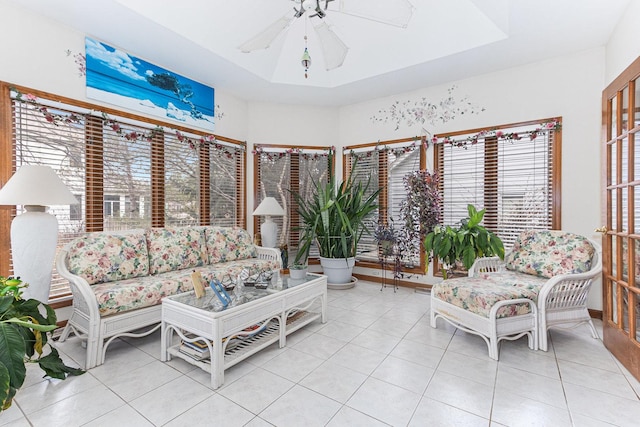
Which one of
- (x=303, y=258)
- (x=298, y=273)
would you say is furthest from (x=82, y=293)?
(x=303, y=258)

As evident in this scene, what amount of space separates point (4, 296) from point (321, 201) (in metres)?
3.46

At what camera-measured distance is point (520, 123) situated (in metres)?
3.75

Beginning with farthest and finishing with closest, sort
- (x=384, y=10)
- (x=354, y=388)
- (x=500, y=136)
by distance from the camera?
(x=500, y=136), (x=384, y=10), (x=354, y=388)

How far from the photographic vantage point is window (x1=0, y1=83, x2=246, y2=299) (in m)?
2.79

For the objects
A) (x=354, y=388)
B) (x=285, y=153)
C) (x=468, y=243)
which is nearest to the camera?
(x=354, y=388)

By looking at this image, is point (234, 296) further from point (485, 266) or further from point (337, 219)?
point (485, 266)

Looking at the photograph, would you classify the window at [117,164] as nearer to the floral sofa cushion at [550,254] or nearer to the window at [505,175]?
the window at [505,175]

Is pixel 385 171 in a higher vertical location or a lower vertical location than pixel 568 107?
lower

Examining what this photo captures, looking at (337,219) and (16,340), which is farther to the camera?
(337,219)

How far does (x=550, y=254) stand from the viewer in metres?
3.02

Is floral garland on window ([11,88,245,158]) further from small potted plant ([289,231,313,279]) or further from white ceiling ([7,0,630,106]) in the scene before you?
small potted plant ([289,231,313,279])

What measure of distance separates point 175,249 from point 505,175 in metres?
4.12

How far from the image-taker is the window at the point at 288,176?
4957mm

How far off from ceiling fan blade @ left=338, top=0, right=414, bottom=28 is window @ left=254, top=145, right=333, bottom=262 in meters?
2.90
